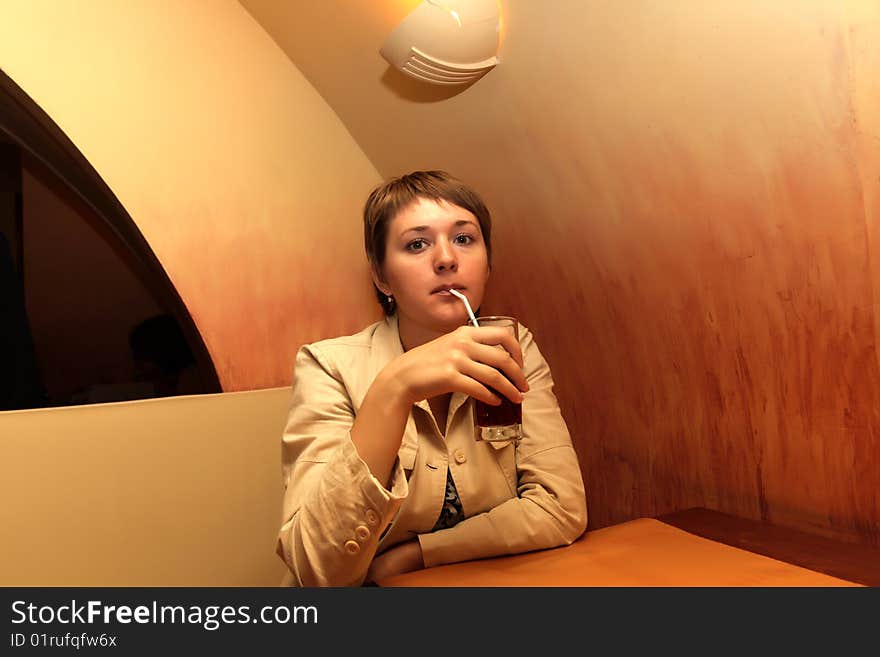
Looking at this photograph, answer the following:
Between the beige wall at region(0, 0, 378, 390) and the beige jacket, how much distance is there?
81 cm

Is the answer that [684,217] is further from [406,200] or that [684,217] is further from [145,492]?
[145,492]

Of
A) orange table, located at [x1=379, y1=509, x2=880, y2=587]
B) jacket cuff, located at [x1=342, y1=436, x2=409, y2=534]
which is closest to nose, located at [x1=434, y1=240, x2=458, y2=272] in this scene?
jacket cuff, located at [x1=342, y1=436, x2=409, y2=534]

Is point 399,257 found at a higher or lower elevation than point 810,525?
higher

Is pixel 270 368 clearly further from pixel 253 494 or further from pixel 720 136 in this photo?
pixel 720 136

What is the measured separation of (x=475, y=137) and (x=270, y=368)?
1025mm

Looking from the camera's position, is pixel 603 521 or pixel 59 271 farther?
pixel 603 521

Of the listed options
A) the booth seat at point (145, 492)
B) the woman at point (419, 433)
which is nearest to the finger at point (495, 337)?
the woman at point (419, 433)

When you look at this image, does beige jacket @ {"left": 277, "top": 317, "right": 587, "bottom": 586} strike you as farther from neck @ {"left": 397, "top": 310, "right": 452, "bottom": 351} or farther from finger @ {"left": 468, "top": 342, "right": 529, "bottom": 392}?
finger @ {"left": 468, "top": 342, "right": 529, "bottom": 392}

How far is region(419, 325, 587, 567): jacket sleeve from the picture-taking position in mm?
1315

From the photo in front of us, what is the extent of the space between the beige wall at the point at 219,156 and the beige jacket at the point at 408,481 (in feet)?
2.66

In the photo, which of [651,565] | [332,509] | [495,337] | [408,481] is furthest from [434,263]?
[651,565]

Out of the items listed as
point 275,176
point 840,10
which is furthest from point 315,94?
point 840,10

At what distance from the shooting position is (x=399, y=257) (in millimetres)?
1489
